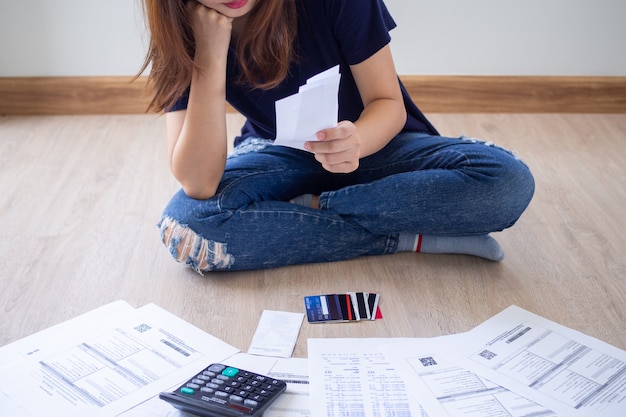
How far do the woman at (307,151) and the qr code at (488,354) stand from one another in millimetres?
305

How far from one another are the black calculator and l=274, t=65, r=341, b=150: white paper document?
351 millimetres

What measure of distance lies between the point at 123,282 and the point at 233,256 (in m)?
0.20

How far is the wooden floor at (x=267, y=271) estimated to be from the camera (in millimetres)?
1252

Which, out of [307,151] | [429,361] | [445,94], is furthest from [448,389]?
[445,94]

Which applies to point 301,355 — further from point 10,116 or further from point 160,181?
point 10,116

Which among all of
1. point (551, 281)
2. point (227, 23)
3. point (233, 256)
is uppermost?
point (227, 23)

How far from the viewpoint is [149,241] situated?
4.97ft

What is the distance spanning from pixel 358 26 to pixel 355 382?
616 millimetres

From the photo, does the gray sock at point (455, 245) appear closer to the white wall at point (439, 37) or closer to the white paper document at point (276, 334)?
the white paper document at point (276, 334)

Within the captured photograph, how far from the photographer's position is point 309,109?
3.53 feet

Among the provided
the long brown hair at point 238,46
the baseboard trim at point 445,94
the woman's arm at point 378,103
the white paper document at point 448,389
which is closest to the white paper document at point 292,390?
the white paper document at point 448,389

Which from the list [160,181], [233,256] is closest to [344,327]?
[233,256]

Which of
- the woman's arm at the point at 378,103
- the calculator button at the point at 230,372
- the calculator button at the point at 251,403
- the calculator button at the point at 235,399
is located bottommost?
the calculator button at the point at 230,372

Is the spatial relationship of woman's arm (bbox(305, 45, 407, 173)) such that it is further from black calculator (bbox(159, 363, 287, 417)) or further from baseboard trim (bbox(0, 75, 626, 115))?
baseboard trim (bbox(0, 75, 626, 115))
